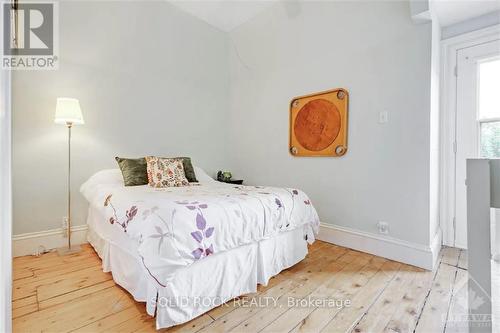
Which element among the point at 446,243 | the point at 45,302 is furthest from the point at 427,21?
the point at 45,302

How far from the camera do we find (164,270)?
1230 millimetres

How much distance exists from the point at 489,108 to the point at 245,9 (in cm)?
315

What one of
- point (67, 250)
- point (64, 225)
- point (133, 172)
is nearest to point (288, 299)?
point (133, 172)

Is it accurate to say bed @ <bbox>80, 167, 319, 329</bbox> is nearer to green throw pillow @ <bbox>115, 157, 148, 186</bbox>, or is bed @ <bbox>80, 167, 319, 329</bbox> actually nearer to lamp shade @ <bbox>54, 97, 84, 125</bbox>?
green throw pillow @ <bbox>115, 157, 148, 186</bbox>

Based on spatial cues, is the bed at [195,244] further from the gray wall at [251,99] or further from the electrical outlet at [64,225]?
the gray wall at [251,99]

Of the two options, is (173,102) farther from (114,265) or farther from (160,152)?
(114,265)

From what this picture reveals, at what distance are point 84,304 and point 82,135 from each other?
1781 millimetres

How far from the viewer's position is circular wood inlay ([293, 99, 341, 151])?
9.02 feet

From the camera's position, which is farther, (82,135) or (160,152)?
(160,152)

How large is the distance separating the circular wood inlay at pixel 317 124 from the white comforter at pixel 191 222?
3.46 ft

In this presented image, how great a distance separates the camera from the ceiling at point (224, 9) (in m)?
3.35

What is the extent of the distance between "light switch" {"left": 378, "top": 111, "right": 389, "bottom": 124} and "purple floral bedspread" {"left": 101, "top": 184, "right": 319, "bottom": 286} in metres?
1.23

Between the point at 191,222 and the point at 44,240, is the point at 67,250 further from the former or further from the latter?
the point at 191,222

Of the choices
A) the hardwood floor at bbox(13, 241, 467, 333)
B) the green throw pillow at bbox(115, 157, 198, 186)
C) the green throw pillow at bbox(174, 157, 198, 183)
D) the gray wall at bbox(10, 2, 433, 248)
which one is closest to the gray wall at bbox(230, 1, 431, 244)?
the gray wall at bbox(10, 2, 433, 248)
